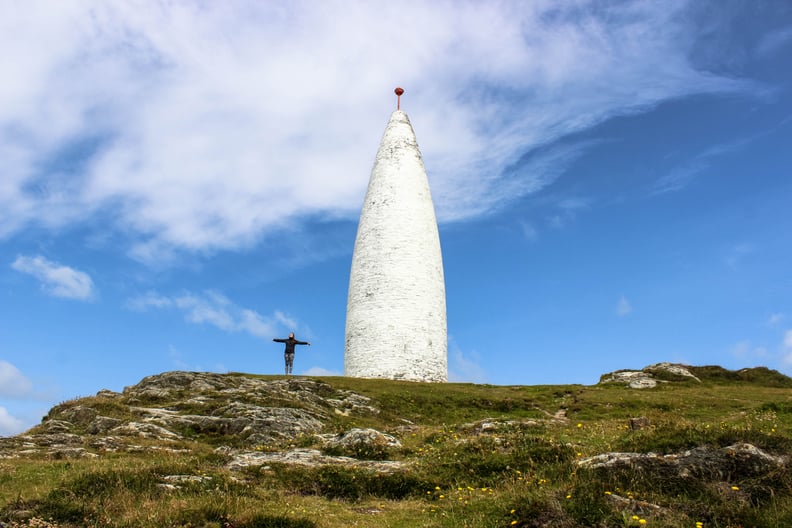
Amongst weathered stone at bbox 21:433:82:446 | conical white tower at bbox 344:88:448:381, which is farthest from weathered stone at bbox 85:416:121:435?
conical white tower at bbox 344:88:448:381

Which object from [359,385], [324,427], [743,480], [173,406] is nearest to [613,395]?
[359,385]

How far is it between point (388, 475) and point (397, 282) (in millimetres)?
35584

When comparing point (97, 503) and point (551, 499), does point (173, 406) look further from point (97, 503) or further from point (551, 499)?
point (551, 499)

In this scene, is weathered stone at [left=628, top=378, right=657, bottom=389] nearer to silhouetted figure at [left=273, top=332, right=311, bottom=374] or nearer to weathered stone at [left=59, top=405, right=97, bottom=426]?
silhouetted figure at [left=273, top=332, right=311, bottom=374]

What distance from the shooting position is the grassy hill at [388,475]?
28.5ft

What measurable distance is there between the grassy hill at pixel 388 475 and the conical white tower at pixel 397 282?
24283 millimetres

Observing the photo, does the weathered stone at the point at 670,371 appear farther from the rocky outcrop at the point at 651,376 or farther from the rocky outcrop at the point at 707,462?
the rocky outcrop at the point at 707,462

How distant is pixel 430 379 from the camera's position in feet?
153

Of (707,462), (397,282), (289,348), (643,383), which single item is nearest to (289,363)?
(289,348)

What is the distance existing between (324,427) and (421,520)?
14.3m

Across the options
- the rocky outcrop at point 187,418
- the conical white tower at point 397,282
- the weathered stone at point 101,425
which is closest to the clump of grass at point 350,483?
the rocky outcrop at point 187,418

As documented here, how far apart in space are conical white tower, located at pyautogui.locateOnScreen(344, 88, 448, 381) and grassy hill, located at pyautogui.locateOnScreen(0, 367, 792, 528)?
24.3m

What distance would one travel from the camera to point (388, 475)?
1234 centimetres

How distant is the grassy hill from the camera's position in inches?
342
